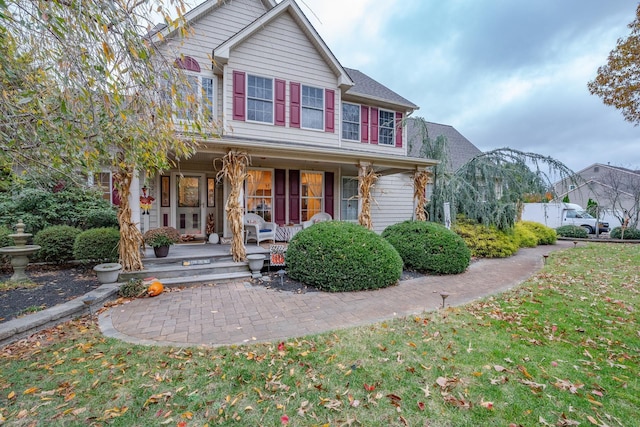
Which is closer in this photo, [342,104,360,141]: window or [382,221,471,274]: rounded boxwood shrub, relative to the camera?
[382,221,471,274]: rounded boxwood shrub

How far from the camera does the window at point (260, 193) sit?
377 inches

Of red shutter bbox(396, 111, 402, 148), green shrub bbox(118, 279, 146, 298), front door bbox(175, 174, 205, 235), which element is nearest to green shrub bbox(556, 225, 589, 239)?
red shutter bbox(396, 111, 402, 148)

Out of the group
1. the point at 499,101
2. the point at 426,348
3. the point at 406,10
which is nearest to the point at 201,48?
the point at 406,10

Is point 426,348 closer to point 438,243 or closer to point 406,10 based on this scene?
point 438,243

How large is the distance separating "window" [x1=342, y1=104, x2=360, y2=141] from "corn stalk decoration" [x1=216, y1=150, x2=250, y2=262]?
5.29m

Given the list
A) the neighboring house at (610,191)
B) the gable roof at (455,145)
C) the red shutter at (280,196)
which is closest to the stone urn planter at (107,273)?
the red shutter at (280,196)

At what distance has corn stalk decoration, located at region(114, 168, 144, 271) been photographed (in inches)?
221

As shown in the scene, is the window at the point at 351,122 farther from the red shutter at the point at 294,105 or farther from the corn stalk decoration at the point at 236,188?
the corn stalk decoration at the point at 236,188

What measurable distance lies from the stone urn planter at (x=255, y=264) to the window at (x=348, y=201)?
5.38 metres

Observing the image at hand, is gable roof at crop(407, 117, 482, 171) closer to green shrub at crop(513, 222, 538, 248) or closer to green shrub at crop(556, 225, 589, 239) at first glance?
green shrub at crop(513, 222, 538, 248)

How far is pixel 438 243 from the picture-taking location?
7102 mm

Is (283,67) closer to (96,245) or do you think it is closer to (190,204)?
(190,204)

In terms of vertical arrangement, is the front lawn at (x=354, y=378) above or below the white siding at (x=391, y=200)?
below

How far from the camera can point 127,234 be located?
5699 millimetres
